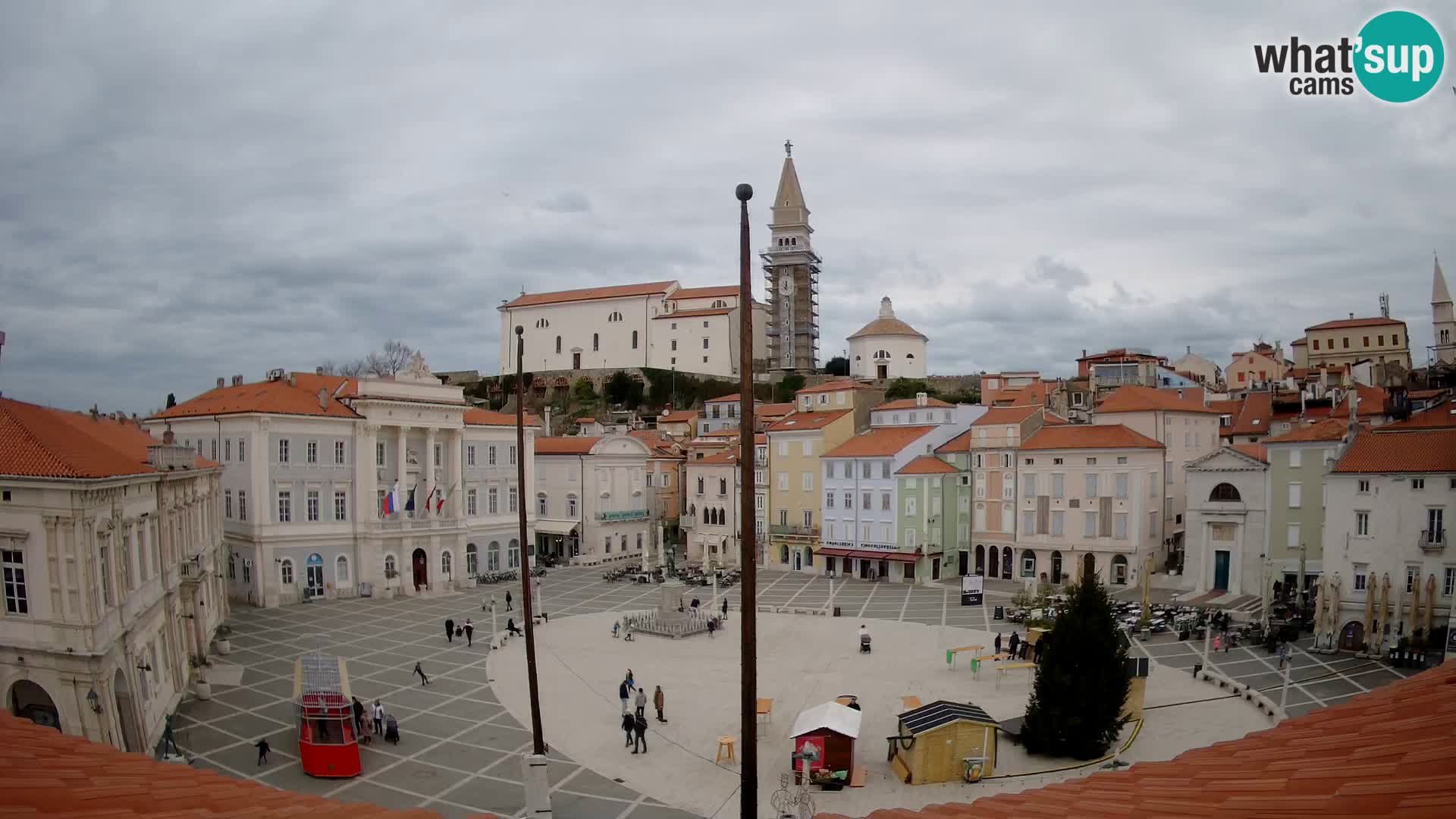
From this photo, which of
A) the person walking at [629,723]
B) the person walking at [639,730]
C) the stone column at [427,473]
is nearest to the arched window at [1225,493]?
the person walking at [639,730]

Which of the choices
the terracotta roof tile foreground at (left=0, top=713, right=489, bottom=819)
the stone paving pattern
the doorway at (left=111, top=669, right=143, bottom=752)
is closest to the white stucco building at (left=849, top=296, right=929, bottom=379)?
the stone paving pattern

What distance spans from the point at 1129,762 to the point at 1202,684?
959 cm

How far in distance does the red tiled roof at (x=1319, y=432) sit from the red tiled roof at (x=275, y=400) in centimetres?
4825

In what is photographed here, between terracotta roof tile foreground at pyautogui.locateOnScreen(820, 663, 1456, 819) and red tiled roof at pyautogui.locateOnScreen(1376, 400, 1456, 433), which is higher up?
red tiled roof at pyautogui.locateOnScreen(1376, 400, 1456, 433)

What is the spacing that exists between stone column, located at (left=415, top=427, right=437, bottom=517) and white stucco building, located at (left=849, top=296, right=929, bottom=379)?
6328cm

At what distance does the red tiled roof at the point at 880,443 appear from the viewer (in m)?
57.1

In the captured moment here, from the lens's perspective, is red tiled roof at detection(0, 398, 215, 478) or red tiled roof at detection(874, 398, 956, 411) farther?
red tiled roof at detection(874, 398, 956, 411)

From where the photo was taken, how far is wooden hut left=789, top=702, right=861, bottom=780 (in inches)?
838

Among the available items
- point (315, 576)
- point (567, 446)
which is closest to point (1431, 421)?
point (567, 446)

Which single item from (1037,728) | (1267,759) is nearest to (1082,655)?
(1037,728)

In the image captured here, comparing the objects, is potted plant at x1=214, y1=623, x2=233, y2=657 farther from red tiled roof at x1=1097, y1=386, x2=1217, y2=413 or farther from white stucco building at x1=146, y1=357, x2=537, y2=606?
red tiled roof at x1=1097, y1=386, x2=1217, y2=413

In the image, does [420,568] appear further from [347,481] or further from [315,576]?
[347,481]

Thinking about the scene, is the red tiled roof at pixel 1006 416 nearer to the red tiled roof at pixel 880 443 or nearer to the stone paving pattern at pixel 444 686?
the red tiled roof at pixel 880 443

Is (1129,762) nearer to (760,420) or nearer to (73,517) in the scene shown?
(73,517)
